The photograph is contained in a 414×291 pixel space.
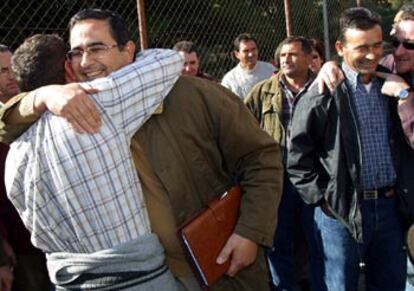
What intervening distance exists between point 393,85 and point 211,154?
1.36 m

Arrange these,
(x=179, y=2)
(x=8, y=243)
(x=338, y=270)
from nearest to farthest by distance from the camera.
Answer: (x=8, y=243), (x=338, y=270), (x=179, y=2)

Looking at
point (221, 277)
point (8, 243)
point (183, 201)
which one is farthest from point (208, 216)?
point (8, 243)

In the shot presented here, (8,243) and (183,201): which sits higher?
(183,201)

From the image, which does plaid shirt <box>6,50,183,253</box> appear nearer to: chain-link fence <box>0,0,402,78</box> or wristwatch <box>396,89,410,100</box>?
wristwatch <box>396,89,410,100</box>

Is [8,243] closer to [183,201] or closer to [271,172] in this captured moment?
[183,201]

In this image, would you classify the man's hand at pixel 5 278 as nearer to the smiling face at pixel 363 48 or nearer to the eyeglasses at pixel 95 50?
the eyeglasses at pixel 95 50

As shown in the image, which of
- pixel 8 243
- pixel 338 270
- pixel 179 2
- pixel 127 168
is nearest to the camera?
pixel 127 168

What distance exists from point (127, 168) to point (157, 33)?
4.46 metres

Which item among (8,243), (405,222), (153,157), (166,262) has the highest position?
(153,157)

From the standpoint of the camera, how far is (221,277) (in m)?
2.25

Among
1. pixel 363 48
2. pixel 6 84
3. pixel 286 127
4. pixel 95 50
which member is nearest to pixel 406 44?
pixel 363 48

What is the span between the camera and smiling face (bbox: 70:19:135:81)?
213 centimetres

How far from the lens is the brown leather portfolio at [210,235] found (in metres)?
2.09

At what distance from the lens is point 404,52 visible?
131 inches
